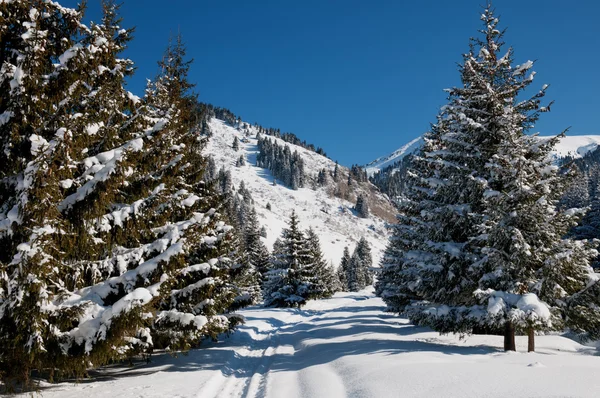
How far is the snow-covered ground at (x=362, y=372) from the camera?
7.21 meters

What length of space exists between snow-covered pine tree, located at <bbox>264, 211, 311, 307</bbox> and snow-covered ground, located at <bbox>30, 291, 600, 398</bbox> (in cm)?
2019

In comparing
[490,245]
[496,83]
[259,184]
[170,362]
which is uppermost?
[259,184]

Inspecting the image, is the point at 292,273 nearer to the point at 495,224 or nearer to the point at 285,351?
the point at 285,351

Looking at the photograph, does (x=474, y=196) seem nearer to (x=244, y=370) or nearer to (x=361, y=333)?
(x=361, y=333)

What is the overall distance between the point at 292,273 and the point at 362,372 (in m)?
27.3

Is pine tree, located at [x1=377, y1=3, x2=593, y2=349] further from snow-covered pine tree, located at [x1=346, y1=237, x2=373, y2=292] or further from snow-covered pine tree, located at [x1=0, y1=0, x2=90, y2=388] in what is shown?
snow-covered pine tree, located at [x1=346, y1=237, x2=373, y2=292]

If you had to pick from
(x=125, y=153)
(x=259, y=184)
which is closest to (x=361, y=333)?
(x=125, y=153)

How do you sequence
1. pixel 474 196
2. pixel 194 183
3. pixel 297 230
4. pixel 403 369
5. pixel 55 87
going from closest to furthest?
pixel 55 87 < pixel 403 369 < pixel 474 196 < pixel 194 183 < pixel 297 230

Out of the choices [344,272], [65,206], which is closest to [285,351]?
[65,206]

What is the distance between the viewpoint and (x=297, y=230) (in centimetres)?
3809

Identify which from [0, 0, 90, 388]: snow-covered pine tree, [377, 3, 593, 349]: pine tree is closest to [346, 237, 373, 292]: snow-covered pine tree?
[377, 3, 593, 349]: pine tree

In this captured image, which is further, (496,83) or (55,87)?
(496,83)

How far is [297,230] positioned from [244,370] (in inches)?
1033

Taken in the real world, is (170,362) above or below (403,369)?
below
